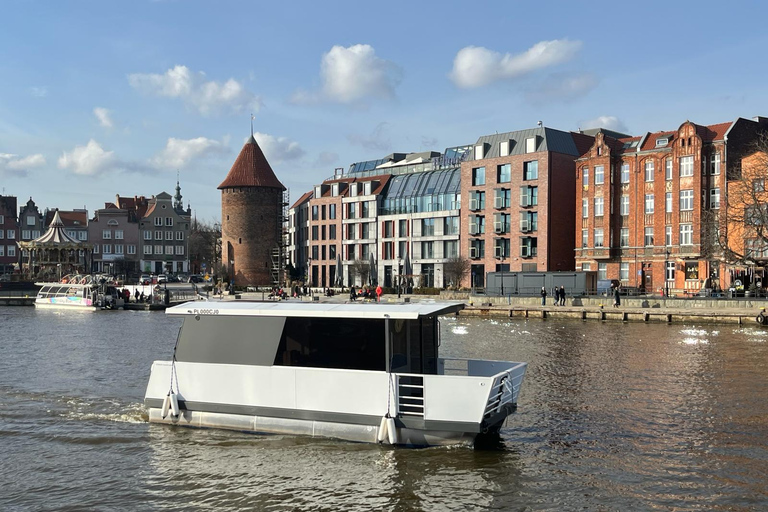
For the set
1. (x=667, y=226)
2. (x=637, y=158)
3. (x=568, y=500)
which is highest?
(x=637, y=158)

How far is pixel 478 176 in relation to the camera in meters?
89.1

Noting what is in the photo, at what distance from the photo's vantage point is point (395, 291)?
86.7m

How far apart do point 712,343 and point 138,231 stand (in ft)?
384

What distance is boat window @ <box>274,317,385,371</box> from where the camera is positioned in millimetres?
16938

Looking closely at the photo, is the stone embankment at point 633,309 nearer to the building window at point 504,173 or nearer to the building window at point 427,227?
the building window at point 504,173

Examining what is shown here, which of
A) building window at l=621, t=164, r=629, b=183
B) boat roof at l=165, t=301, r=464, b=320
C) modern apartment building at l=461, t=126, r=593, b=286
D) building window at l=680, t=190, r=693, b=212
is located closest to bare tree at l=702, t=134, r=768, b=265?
building window at l=680, t=190, r=693, b=212

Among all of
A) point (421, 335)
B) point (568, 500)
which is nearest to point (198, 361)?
point (421, 335)

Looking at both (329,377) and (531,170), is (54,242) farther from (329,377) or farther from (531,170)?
(329,377)

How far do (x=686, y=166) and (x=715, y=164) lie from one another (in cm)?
242

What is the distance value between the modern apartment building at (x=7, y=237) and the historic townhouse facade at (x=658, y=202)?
100896mm

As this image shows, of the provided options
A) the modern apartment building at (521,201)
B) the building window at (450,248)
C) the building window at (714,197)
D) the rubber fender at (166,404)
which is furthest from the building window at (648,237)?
the rubber fender at (166,404)

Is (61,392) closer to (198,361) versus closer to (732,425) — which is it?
(198,361)

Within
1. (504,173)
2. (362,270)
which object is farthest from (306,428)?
(362,270)

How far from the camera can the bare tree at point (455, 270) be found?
8562cm
